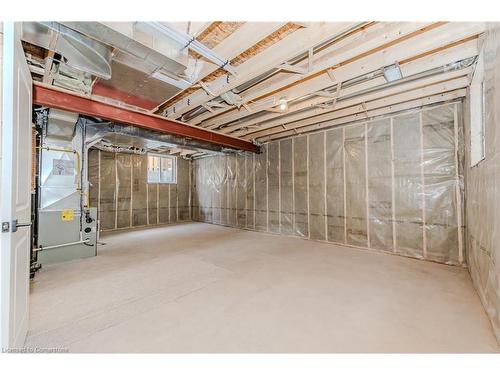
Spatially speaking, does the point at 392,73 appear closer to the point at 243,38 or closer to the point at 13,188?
the point at 243,38

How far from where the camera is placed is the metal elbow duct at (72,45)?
1590 mm

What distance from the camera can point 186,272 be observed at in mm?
2961

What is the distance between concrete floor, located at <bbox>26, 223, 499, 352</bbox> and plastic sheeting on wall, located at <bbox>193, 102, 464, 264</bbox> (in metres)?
0.53

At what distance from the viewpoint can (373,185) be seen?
397 cm

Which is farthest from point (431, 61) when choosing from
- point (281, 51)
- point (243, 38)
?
point (243, 38)

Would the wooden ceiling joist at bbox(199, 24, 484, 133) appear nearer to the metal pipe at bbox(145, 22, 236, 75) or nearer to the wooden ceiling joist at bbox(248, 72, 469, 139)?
A: the wooden ceiling joist at bbox(248, 72, 469, 139)

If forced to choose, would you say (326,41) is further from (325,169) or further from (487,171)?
(325,169)

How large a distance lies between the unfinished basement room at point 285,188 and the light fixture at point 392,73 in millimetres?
19

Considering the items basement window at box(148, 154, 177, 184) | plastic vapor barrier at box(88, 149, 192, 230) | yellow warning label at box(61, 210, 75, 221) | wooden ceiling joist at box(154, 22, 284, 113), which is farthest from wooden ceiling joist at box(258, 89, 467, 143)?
plastic vapor barrier at box(88, 149, 192, 230)

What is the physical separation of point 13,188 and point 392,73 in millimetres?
3483

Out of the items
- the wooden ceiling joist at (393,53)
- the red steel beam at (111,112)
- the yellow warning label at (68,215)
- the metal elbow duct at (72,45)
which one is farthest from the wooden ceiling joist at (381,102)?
the yellow warning label at (68,215)

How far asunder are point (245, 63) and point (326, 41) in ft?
2.73

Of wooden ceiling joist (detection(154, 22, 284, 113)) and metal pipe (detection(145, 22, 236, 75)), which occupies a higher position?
wooden ceiling joist (detection(154, 22, 284, 113))

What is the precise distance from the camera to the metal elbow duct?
1.59 m
